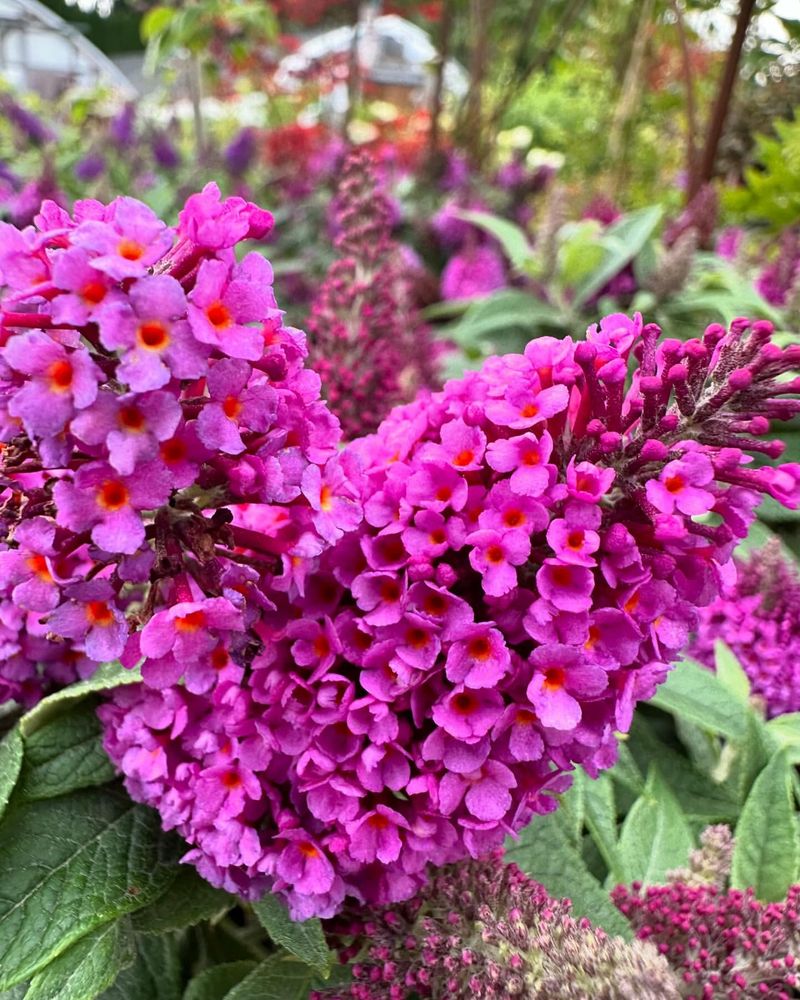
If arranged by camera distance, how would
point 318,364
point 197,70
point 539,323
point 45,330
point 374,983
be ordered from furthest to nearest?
point 197,70, point 539,323, point 318,364, point 374,983, point 45,330

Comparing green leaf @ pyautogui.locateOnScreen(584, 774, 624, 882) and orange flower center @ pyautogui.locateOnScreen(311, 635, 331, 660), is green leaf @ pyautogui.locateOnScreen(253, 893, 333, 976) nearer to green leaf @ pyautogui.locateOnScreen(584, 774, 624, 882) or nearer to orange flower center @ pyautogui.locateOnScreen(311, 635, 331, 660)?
orange flower center @ pyautogui.locateOnScreen(311, 635, 331, 660)

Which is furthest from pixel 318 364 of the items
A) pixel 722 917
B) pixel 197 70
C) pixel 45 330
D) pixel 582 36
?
pixel 582 36

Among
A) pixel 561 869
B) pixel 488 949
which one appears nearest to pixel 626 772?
pixel 561 869

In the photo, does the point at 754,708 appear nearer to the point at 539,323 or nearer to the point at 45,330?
the point at 45,330

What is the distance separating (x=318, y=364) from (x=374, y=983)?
0.58 meters

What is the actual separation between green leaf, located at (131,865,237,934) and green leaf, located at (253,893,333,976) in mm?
57

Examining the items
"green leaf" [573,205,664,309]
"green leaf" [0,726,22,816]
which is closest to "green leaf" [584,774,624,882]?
"green leaf" [0,726,22,816]

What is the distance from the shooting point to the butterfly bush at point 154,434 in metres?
0.40

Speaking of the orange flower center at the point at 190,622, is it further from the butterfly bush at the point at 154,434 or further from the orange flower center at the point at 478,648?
the orange flower center at the point at 478,648

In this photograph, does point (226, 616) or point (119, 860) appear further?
point (119, 860)

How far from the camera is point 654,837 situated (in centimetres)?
79

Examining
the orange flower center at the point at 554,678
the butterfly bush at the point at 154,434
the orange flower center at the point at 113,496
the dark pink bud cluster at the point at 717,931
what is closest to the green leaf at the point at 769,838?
the dark pink bud cluster at the point at 717,931

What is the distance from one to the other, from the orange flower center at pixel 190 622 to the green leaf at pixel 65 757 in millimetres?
207

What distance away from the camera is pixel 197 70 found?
7.34 feet
